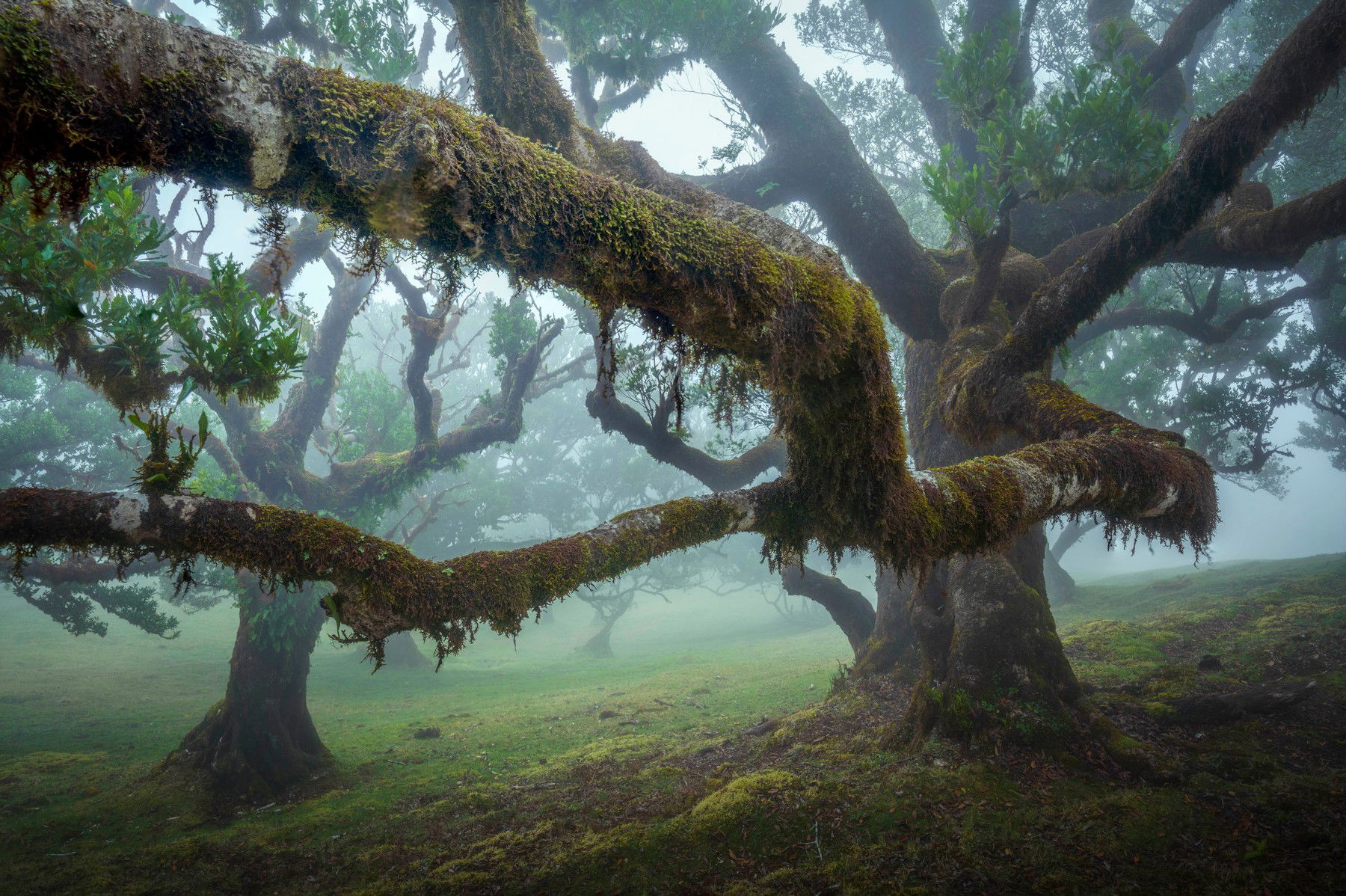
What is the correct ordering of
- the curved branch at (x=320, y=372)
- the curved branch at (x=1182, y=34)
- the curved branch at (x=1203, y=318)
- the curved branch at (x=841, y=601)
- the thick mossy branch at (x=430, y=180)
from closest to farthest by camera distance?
the thick mossy branch at (x=430, y=180) < the curved branch at (x=1182, y=34) < the curved branch at (x=1203, y=318) < the curved branch at (x=841, y=601) < the curved branch at (x=320, y=372)

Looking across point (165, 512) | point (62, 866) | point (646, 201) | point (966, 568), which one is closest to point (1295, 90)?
point (966, 568)

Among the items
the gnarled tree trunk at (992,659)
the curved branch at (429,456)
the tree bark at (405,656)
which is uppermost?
the curved branch at (429,456)

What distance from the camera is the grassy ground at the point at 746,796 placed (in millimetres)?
4863

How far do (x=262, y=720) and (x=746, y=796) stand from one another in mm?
8849

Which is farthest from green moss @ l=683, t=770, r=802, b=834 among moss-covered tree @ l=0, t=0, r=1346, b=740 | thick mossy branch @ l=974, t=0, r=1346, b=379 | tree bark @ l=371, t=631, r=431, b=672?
tree bark @ l=371, t=631, r=431, b=672

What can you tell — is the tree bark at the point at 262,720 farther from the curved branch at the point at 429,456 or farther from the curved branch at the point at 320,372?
the curved branch at the point at 320,372

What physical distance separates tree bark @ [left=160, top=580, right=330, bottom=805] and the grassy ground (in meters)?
0.57

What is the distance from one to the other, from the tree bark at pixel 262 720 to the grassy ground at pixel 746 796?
22.4 inches

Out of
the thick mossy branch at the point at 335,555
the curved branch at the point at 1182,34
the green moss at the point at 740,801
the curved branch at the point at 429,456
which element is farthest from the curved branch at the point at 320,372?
the curved branch at the point at 1182,34

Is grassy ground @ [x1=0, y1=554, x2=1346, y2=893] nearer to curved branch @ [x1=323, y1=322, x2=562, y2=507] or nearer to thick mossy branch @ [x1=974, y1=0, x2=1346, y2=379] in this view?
thick mossy branch @ [x1=974, y1=0, x2=1346, y2=379]

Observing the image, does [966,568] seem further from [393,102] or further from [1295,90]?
[393,102]

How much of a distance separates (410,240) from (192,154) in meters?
0.78

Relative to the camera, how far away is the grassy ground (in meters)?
4.86

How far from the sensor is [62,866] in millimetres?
6582
